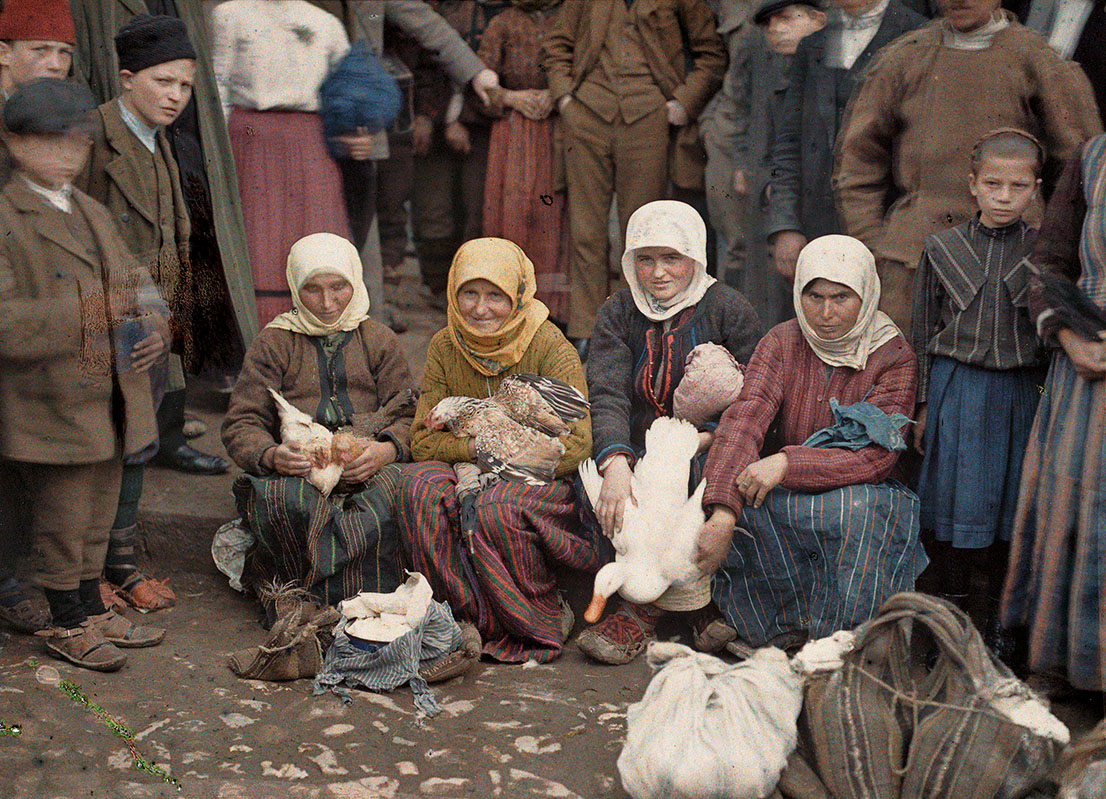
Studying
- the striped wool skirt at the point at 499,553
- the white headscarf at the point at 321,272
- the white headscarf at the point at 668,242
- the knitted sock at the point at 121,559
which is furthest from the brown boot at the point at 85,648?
the white headscarf at the point at 668,242

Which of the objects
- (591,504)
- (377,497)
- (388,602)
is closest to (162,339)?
(377,497)

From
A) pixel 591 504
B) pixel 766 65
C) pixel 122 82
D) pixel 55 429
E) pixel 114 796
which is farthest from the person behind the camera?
pixel 766 65

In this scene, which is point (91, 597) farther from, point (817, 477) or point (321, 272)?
point (817, 477)

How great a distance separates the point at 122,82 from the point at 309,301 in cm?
112

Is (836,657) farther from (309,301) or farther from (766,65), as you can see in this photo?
(766,65)

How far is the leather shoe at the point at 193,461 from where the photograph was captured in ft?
16.2

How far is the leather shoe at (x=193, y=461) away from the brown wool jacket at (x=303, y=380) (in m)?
0.72

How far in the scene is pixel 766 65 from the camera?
5.05m

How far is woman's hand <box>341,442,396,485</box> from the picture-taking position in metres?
4.11

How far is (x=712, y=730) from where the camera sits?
3037 mm

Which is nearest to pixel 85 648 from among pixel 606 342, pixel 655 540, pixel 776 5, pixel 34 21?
pixel 655 540

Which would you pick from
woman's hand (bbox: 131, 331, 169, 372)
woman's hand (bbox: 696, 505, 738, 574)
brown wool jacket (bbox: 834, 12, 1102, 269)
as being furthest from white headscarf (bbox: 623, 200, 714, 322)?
woman's hand (bbox: 131, 331, 169, 372)

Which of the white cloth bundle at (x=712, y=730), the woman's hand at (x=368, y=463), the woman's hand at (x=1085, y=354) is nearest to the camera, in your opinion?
the white cloth bundle at (x=712, y=730)

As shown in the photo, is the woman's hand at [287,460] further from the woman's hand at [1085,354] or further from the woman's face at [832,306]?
the woman's hand at [1085,354]
